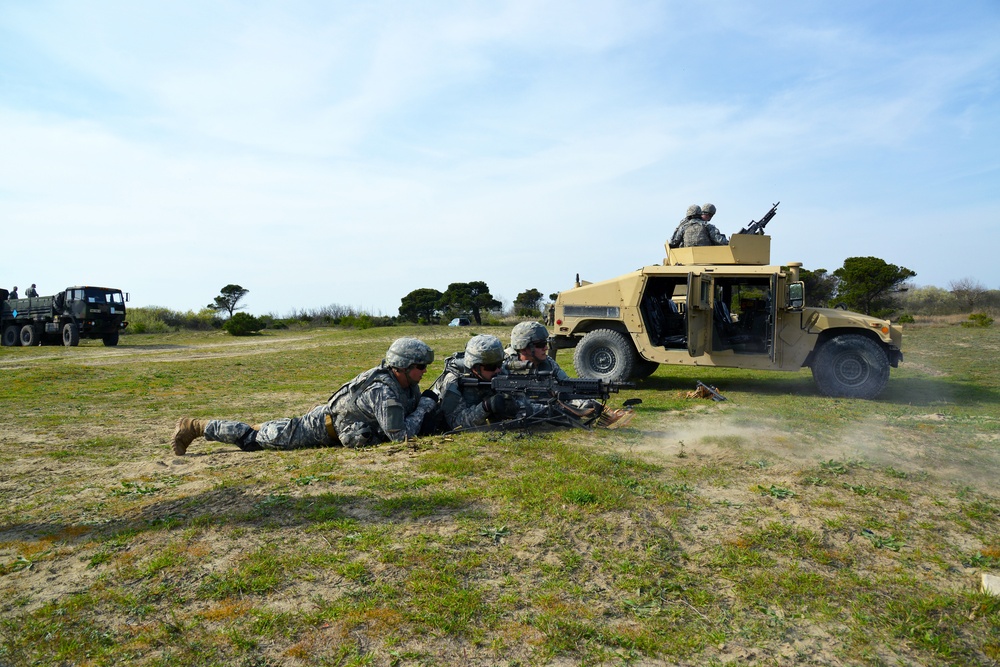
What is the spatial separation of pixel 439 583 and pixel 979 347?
679 inches

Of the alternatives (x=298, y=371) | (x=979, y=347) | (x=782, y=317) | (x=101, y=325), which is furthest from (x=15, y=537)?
(x=101, y=325)

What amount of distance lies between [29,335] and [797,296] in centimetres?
2629

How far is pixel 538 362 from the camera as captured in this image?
7.09 m

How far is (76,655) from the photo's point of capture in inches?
109

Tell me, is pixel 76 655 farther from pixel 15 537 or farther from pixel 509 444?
pixel 509 444

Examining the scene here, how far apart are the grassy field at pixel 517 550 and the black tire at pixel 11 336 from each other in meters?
23.1

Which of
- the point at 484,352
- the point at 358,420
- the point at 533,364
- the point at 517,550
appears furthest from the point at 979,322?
the point at 517,550

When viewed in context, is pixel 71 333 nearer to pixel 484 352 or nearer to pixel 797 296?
pixel 484 352

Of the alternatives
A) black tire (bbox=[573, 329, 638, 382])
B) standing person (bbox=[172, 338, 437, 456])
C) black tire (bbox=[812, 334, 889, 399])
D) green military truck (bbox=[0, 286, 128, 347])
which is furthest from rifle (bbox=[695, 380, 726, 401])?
green military truck (bbox=[0, 286, 128, 347])

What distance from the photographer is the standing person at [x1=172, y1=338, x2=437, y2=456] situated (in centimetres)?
611

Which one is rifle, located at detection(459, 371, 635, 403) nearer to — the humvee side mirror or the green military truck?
the humvee side mirror

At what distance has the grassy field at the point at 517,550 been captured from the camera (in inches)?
112

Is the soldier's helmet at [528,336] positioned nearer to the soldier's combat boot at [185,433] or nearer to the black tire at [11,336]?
the soldier's combat boot at [185,433]

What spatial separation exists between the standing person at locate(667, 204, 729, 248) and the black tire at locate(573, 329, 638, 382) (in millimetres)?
1802
